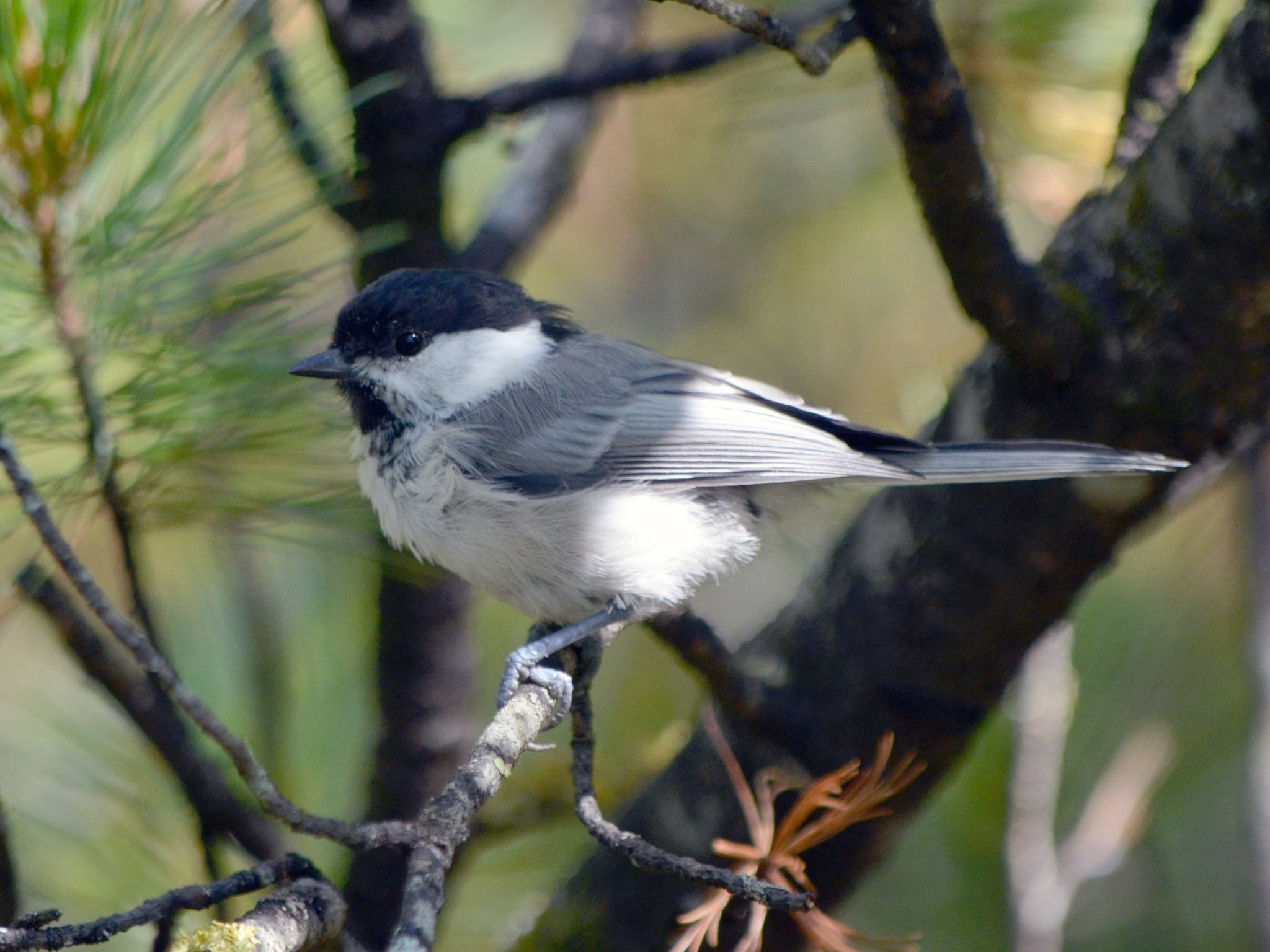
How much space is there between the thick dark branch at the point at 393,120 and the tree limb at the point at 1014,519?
2.69 feet

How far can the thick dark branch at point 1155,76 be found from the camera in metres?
1.56

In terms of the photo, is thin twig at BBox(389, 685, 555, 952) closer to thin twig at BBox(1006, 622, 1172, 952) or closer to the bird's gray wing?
the bird's gray wing

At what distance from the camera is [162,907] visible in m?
0.85

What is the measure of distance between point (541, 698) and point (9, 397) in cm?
65

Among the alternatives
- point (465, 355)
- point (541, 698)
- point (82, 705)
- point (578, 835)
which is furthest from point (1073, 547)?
point (82, 705)

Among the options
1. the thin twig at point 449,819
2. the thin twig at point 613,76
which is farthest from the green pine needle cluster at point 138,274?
the thin twig at point 449,819

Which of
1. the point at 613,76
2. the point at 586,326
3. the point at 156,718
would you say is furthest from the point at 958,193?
the point at 586,326

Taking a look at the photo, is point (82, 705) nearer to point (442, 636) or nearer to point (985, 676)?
point (442, 636)

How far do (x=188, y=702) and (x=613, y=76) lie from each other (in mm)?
1142

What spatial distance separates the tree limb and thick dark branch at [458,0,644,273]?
2.53 feet

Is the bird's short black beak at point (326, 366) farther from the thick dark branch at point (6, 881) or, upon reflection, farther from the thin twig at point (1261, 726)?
the thin twig at point (1261, 726)

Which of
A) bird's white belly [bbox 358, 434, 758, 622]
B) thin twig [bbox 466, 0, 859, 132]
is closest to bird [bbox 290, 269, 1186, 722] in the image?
bird's white belly [bbox 358, 434, 758, 622]

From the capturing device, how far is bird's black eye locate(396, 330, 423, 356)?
5.28 feet

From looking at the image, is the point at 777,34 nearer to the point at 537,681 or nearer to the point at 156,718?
the point at 537,681
